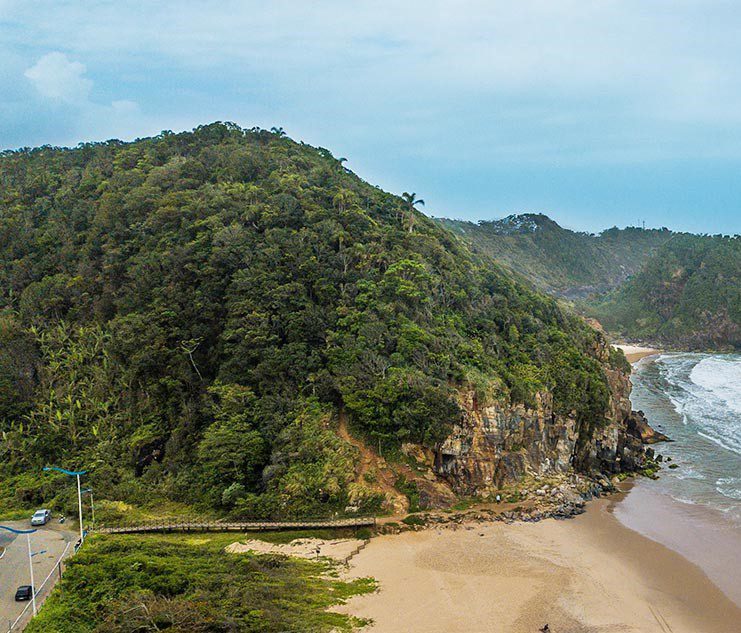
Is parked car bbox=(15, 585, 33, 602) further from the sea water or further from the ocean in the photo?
the sea water

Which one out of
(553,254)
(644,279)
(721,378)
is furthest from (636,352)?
(553,254)

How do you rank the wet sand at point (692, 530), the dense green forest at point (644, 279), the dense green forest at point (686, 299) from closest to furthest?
1. the wet sand at point (692, 530)
2. the dense green forest at point (686, 299)
3. the dense green forest at point (644, 279)

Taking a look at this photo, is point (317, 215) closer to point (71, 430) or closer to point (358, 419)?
point (358, 419)

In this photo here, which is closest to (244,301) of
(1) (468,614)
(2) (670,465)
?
(1) (468,614)

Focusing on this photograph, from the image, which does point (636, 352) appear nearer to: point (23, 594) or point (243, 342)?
point (243, 342)

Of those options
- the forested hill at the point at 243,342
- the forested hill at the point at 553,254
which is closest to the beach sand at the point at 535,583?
the forested hill at the point at 243,342

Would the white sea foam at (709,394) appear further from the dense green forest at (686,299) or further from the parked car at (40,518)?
the parked car at (40,518)
